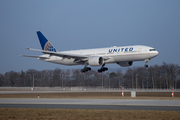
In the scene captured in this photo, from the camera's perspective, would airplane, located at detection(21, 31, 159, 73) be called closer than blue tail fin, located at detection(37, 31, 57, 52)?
Yes

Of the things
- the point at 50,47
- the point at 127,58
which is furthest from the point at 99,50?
the point at 50,47

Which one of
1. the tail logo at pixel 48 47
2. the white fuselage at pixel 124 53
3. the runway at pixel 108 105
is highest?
the tail logo at pixel 48 47

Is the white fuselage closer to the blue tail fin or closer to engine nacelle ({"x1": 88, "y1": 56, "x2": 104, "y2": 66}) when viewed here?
engine nacelle ({"x1": 88, "y1": 56, "x2": 104, "y2": 66})

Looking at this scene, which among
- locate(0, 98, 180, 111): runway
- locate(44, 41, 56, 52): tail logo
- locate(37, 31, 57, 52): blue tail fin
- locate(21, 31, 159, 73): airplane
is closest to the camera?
locate(0, 98, 180, 111): runway

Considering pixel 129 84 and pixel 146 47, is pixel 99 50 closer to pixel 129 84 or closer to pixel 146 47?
pixel 146 47

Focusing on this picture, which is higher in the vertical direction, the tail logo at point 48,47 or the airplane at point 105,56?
the tail logo at point 48,47

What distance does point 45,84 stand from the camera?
174 meters

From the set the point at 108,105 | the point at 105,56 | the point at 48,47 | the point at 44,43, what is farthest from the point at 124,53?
the point at 44,43

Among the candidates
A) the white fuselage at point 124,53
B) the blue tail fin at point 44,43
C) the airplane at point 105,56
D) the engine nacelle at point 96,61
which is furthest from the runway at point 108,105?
the blue tail fin at point 44,43

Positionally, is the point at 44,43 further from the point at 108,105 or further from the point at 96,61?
the point at 108,105

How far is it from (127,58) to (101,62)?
563cm

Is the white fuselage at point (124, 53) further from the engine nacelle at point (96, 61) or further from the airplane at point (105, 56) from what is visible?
the engine nacelle at point (96, 61)

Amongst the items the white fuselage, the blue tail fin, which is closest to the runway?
the white fuselage

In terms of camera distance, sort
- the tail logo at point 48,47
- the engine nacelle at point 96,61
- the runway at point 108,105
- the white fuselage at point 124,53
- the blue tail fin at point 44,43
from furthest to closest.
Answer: the blue tail fin at point 44,43
the tail logo at point 48,47
the engine nacelle at point 96,61
the white fuselage at point 124,53
the runway at point 108,105
